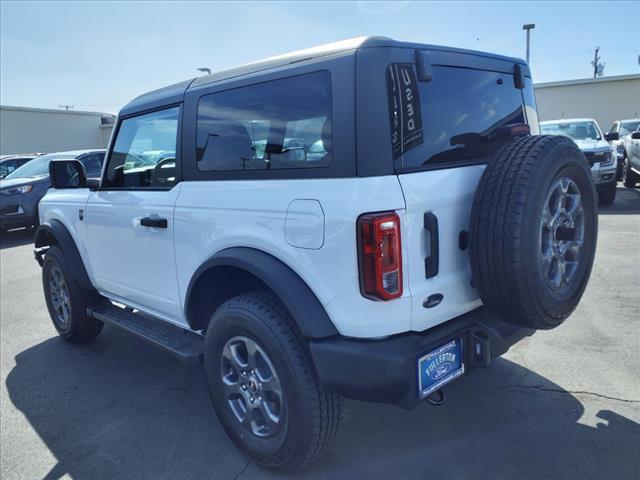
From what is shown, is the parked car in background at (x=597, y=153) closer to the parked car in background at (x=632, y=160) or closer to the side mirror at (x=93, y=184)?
the parked car in background at (x=632, y=160)

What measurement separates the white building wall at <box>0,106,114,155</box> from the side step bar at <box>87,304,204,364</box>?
2773cm

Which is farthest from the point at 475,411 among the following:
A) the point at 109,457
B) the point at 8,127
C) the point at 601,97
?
the point at 8,127

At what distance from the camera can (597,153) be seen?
940 centimetres

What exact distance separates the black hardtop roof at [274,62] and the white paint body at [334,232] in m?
0.58

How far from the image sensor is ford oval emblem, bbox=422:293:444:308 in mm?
2176

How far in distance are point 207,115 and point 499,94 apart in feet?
5.40

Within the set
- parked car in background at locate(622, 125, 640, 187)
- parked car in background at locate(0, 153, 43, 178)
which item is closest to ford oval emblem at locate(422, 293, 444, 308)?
parked car in background at locate(622, 125, 640, 187)

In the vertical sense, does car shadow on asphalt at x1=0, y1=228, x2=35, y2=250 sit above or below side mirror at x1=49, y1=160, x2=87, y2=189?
below

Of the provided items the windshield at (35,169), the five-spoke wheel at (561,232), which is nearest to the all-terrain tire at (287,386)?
the five-spoke wheel at (561,232)

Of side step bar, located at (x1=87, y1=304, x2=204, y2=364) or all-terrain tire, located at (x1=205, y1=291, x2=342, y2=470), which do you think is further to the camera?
side step bar, located at (x1=87, y1=304, x2=204, y2=364)

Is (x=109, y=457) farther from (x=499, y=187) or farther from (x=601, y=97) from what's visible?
(x=601, y=97)

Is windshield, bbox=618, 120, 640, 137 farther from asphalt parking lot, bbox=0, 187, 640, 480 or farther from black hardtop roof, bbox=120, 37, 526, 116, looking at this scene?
black hardtop roof, bbox=120, 37, 526, 116

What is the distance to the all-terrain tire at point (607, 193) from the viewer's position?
974 centimetres

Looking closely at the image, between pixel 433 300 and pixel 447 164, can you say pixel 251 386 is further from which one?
pixel 447 164
